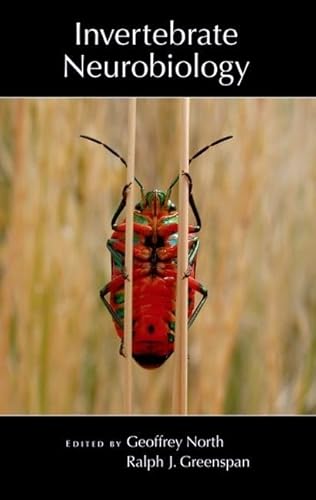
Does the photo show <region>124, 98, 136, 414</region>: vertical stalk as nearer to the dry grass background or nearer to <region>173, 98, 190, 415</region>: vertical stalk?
<region>173, 98, 190, 415</region>: vertical stalk

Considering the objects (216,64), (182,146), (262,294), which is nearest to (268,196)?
(262,294)

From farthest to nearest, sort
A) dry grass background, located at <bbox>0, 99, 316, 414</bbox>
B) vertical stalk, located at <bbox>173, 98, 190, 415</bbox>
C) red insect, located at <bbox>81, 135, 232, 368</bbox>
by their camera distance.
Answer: dry grass background, located at <bbox>0, 99, 316, 414</bbox> < red insect, located at <bbox>81, 135, 232, 368</bbox> < vertical stalk, located at <bbox>173, 98, 190, 415</bbox>

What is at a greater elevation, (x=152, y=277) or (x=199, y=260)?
(x=199, y=260)

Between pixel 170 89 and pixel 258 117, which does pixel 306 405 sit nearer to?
pixel 258 117

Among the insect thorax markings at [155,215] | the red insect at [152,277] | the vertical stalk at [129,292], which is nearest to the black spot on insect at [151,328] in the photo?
the red insect at [152,277]

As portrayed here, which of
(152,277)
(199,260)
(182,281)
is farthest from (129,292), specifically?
(199,260)

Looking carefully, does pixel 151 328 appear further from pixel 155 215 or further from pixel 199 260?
pixel 199 260

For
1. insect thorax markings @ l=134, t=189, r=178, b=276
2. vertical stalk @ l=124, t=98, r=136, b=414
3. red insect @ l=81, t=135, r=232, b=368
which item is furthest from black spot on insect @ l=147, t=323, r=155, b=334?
vertical stalk @ l=124, t=98, r=136, b=414

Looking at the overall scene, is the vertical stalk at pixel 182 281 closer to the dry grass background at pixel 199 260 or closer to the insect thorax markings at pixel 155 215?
the insect thorax markings at pixel 155 215
